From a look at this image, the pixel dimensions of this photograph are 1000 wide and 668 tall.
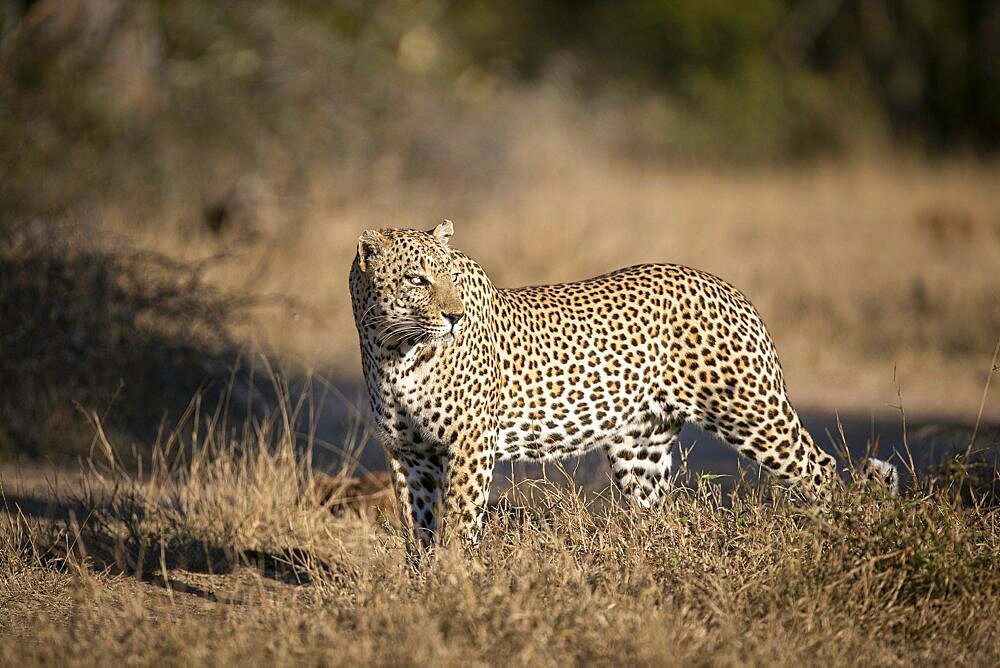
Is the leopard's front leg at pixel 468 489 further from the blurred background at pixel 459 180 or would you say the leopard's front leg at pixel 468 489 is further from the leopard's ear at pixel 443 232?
the blurred background at pixel 459 180

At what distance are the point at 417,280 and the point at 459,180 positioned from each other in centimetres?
1255

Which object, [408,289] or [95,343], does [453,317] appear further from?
[95,343]

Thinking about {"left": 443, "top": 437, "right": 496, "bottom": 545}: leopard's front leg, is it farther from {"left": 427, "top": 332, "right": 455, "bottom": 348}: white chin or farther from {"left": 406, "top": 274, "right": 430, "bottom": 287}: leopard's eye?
{"left": 406, "top": 274, "right": 430, "bottom": 287}: leopard's eye

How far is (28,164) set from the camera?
13.5 meters

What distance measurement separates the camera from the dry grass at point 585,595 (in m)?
4.82

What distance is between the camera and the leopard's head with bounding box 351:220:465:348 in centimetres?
575

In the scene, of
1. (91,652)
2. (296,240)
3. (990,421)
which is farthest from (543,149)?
(91,652)

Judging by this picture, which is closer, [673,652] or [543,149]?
[673,652]

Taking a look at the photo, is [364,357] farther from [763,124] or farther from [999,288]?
[763,124]

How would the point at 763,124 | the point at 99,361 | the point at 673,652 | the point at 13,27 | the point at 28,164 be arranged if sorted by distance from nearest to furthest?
the point at 673,652
the point at 99,361
the point at 28,164
the point at 13,27
the point at 763,124

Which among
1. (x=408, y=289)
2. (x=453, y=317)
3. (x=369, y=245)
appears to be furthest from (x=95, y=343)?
(x=453, y=317)

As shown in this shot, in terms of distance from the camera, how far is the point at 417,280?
5809 mm

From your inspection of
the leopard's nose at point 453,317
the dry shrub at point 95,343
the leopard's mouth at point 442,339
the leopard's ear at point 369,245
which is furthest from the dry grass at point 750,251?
the leopard's nose at point 453,317

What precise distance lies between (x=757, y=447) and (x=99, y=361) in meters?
4.82
